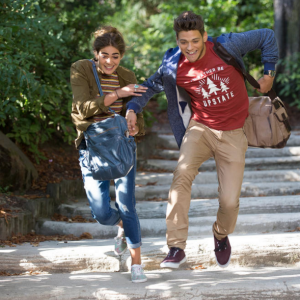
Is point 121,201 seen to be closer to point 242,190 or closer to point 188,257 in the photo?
point 188,257

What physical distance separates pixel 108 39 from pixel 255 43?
47.7 inches

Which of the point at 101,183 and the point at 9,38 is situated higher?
the point at 9,38

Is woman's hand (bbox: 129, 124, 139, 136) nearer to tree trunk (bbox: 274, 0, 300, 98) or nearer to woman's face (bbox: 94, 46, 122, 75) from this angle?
woman's face (bbox: 94, 46, 122, 75)

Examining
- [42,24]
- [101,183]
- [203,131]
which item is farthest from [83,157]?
[42,24]

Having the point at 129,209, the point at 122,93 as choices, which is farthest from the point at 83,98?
the point at 129,209

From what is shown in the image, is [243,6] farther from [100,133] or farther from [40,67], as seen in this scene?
[100,133]

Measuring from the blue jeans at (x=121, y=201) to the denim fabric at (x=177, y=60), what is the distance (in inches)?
22.0

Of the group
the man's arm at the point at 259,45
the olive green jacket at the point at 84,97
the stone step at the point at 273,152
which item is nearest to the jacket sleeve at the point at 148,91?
the olive green jacket at the point at 84,97

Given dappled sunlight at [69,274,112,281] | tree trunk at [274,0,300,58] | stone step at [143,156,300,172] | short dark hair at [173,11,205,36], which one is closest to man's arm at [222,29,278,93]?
short dark hair at [173,11,205,36]

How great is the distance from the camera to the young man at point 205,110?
349 cm

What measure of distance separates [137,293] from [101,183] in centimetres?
90

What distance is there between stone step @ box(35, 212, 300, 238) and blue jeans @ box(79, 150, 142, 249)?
50.5 inches

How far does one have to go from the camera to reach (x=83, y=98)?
3443 mm

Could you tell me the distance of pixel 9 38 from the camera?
16.0 ft
